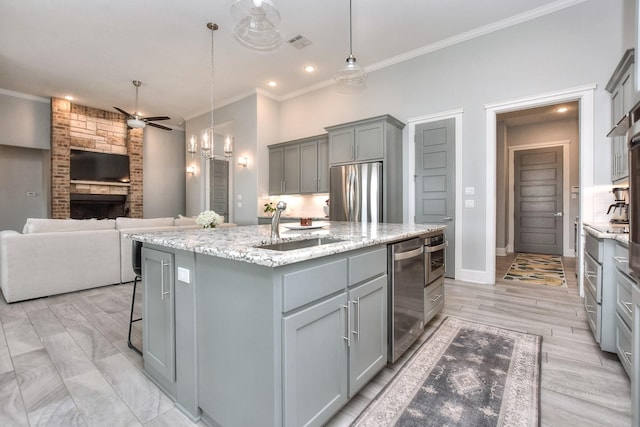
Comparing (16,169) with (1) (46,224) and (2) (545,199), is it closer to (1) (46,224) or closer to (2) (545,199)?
(1) (46,224)

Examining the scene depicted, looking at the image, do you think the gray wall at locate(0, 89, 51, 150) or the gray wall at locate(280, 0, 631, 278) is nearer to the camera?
the gray wall at locate(280, 0, 631, 278)

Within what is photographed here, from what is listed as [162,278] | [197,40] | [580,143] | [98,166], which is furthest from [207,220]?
[98,166]

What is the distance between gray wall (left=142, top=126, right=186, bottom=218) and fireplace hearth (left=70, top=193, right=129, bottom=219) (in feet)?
1.81

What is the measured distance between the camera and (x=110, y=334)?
2541 millimetres

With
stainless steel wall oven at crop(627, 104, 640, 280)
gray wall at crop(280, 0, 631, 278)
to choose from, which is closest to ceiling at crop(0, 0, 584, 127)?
gray wall at crop(280, 0, 631, 278)

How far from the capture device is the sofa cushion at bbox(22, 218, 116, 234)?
3.50 metres

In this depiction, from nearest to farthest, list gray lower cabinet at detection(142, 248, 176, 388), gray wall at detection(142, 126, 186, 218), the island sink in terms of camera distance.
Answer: gray lower cabinet at detection(142, 248, 176, 388), the island sink, gray wall at detection(142, 126, 186, 218)

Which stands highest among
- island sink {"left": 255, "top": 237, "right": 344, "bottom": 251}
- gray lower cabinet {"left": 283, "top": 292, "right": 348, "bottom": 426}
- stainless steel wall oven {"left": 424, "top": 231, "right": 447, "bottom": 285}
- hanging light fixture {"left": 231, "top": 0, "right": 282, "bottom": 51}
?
hanging light fixture {"left": 231, "top": 0, "right": 282, "bottom": 51}

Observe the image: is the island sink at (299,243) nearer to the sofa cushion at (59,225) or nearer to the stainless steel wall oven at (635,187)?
the stainless steel wall oven at (635,187)

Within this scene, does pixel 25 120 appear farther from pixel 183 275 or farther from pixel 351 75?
pixel 183 275

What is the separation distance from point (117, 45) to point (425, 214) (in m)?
5.34

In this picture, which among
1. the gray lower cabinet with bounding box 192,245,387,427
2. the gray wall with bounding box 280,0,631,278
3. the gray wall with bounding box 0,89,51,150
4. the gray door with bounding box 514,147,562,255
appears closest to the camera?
the gray lower cabinet with bounding box 192,245,387,427

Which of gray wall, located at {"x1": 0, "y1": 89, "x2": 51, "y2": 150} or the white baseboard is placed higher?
gray wall, located at {"x1": 0, "y1": 89, "x2": 51, "y2": 150}

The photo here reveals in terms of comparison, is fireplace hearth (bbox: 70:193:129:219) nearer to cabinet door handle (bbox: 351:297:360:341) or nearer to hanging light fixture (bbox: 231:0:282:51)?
hanging light fixture (bbox: 231:0:282:51)
